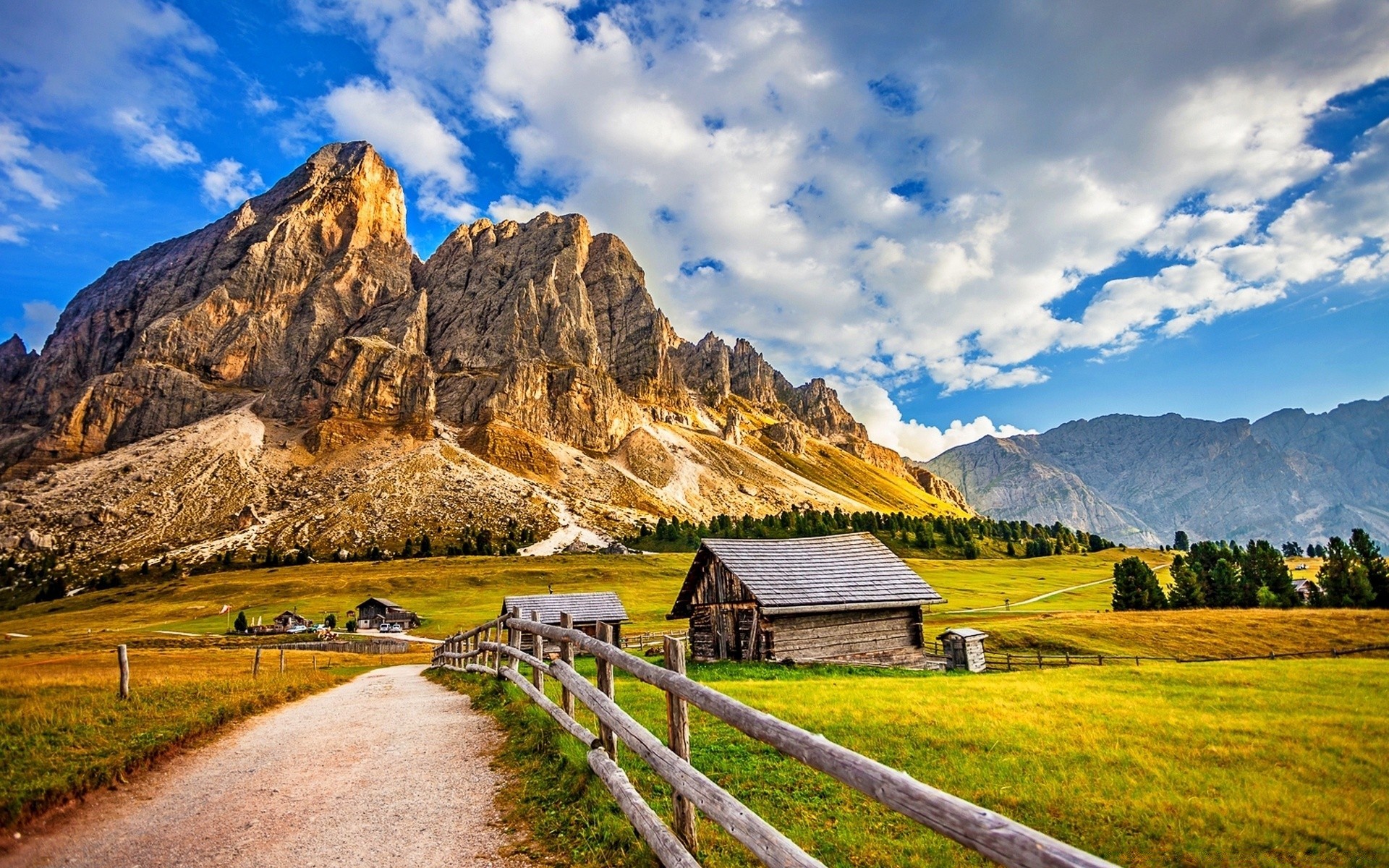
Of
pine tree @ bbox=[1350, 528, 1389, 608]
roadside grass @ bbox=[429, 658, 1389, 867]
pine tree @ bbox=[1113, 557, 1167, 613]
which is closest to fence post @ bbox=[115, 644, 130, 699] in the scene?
roadside grass @ bbox=[429, 658, 1389, 867]

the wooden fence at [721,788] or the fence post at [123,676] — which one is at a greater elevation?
the wooden fence at [721,788]

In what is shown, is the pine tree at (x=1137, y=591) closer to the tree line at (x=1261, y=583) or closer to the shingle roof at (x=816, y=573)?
the tree line at (x=1261, y=583)

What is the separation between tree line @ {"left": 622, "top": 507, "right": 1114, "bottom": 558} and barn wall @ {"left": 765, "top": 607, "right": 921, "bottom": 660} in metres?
95.2

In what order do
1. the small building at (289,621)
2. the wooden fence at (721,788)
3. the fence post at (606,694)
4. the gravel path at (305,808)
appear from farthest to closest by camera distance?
the small building at (289,621) → the fence post at (606,694) → the gravel path at (305,808) → the wooden fence at (721,788)

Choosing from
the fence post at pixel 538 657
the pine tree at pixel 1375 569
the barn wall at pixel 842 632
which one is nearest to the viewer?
the fence post at pixel 538 657

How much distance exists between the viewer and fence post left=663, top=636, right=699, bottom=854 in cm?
546

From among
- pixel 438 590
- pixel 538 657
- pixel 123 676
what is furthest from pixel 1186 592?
pixel 438 590

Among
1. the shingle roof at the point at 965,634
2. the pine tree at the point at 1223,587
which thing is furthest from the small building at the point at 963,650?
the pine tree at the point at 1223,587

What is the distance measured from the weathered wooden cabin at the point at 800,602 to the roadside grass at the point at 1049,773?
37.4ft

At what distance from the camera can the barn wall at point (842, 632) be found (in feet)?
88.6

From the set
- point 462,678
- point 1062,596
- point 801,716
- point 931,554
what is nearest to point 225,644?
point 462,678

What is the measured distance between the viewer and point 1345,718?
12219 mm

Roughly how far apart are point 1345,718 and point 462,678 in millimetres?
21780

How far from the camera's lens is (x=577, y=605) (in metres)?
39.7
